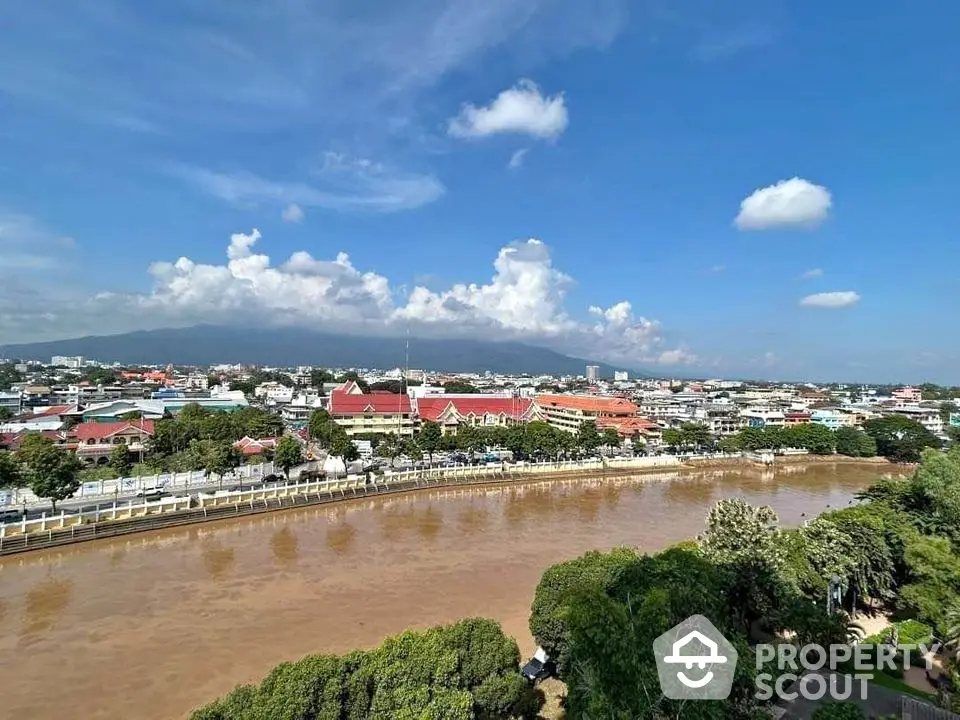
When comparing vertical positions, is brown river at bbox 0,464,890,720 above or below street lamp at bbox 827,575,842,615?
below

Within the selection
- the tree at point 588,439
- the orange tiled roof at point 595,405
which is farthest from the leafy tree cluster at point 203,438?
the orange tiled roof at point 595,405

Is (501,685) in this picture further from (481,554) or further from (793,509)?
(793,509)

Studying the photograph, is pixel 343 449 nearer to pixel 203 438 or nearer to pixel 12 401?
pixel 203 438

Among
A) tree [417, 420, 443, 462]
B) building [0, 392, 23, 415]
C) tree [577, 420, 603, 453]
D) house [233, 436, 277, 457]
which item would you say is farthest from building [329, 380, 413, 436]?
building [0, 392, 23, 415]

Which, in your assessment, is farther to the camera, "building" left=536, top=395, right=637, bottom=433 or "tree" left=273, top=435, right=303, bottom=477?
"building" left=536, top=395, right=637, bottom=433

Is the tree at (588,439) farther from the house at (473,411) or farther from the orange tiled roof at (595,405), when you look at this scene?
the orange tiled roof at (595,405)

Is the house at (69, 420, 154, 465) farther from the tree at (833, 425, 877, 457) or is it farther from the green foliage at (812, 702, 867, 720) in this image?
the tree at (833, 425, 877, 457)
